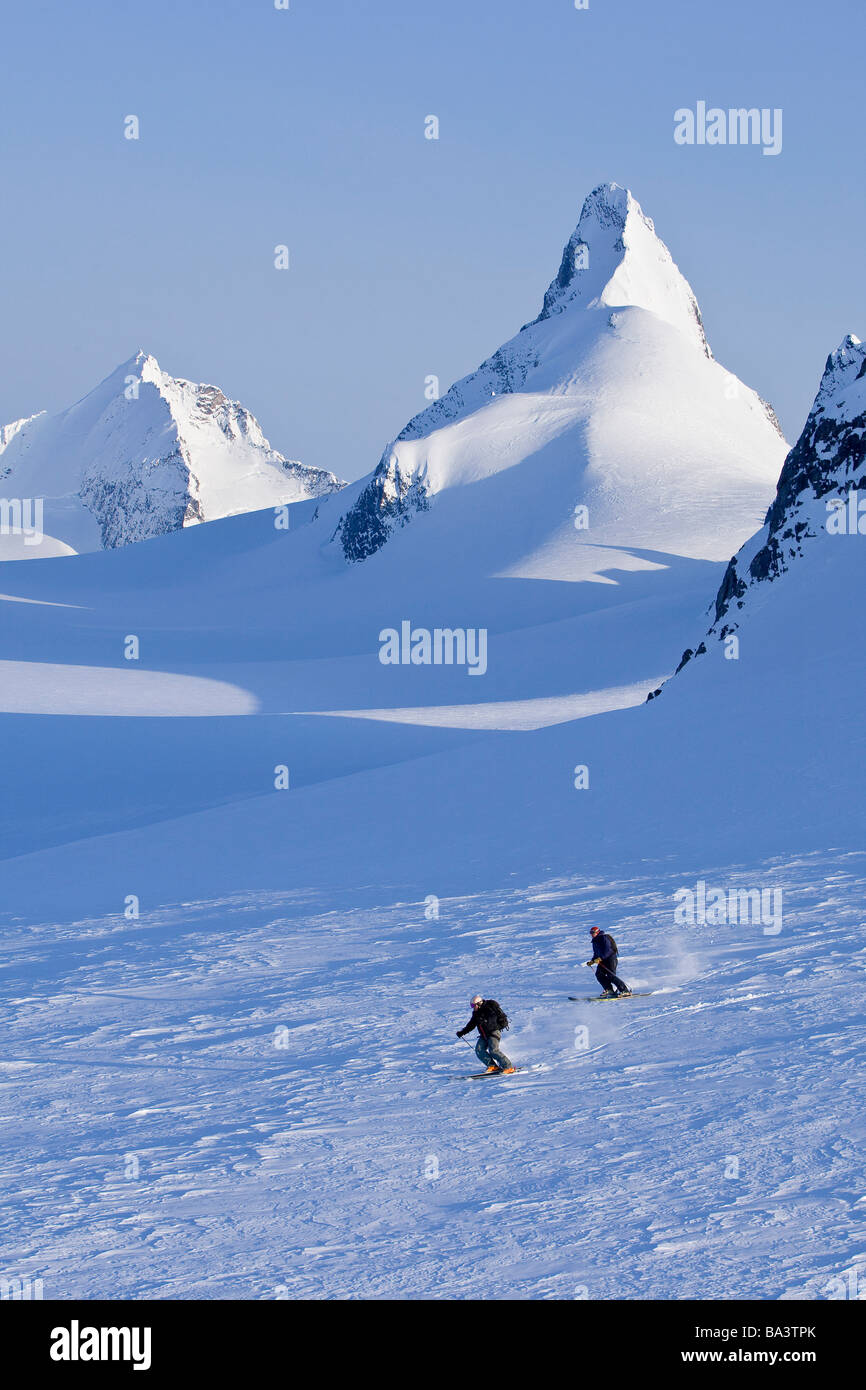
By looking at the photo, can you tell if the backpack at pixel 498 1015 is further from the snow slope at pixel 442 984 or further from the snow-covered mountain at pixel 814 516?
the snow-covered mountain at pixel 814 516

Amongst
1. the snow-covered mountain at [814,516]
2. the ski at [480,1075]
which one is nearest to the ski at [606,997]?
the ski at [480,1075]

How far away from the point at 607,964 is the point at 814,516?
23.0 m

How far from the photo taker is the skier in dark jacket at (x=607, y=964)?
39.9 feet

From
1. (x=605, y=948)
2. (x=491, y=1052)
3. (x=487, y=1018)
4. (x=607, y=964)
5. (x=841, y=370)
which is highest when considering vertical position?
(x=841, y=370)

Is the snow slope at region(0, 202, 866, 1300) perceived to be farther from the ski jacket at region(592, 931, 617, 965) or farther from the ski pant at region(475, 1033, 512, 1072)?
the ski jacket at region(592, 931, 617, 965)

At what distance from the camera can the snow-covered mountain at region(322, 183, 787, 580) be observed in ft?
247

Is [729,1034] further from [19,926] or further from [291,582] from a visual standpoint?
[291,582]

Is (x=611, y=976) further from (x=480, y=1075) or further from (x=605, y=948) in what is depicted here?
(x=480, y=1075)

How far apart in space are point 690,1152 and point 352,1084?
3.22 m

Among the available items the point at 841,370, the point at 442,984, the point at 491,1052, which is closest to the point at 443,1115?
the point at 491,1052

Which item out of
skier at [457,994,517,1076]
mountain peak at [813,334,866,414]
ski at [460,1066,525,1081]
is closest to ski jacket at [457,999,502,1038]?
skier at [457,994,517,1076]

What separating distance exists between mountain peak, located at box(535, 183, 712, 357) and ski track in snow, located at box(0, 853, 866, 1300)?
10465 centimetres

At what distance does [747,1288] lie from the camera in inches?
255

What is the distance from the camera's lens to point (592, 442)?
85.6 metres
